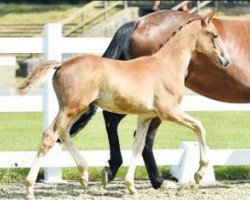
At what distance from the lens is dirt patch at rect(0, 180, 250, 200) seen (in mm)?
9156

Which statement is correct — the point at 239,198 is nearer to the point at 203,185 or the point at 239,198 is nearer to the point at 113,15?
the point at 203,185

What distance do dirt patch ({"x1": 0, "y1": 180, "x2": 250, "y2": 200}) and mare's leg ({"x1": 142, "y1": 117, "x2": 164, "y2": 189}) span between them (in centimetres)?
11

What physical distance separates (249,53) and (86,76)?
234cm

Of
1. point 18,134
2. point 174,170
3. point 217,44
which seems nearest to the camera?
point 217,44

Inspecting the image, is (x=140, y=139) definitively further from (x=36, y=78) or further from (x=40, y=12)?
(x=40, y=12)

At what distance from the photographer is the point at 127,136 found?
15.6m

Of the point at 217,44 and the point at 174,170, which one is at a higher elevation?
the point at 217,44

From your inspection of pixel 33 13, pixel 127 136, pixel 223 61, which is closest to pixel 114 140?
pixel 223 61

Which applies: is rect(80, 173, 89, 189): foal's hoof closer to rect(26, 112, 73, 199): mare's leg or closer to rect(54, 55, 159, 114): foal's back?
rect(26, 112, 73, 199): mare's leg

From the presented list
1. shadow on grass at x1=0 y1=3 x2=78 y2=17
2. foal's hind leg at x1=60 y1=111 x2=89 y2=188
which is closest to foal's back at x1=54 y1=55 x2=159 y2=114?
foal's hind leg at x1=60 y1=111 x2=89 y2=188

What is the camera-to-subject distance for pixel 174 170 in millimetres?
10656

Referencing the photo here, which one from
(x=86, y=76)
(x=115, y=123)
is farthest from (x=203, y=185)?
(x=86, y=76)

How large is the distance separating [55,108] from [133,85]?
1831 mm

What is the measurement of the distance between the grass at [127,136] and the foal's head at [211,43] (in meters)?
2.04
